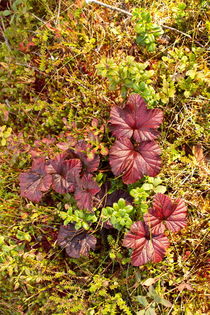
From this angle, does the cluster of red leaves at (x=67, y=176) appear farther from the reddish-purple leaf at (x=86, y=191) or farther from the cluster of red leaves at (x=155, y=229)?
the cluster of red leaves at (x=155, y=229)

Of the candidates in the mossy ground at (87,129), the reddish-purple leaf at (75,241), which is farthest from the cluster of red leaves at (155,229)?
the reddish-purple leaf at (75,241)

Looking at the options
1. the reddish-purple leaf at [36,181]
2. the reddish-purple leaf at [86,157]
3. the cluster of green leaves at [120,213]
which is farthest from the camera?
the reddish-purple leaf at [36,181]

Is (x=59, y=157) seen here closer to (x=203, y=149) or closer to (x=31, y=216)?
(x=31, y=216)

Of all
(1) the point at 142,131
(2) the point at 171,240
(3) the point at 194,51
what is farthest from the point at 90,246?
(3) the point at 194,51

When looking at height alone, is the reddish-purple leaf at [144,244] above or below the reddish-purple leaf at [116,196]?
below

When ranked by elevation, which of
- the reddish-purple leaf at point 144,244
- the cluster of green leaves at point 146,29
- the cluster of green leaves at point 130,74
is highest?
the cluster of green leaves at point 146,29

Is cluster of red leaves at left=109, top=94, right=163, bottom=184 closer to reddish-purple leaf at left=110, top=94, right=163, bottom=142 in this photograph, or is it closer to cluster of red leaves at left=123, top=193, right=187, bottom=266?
reddish-purple leaf at left=110, top=94, right=163, bottom=142

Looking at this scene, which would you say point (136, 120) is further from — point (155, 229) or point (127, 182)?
point (155, 229)

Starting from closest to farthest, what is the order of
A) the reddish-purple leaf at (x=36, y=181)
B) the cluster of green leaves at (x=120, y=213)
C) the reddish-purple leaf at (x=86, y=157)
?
the cluster of green leaves at (x=120, y=213) < the reddish-purple leaf at (x=86, y=157) < the reddish-purple leaf at (x=36, y=181)
